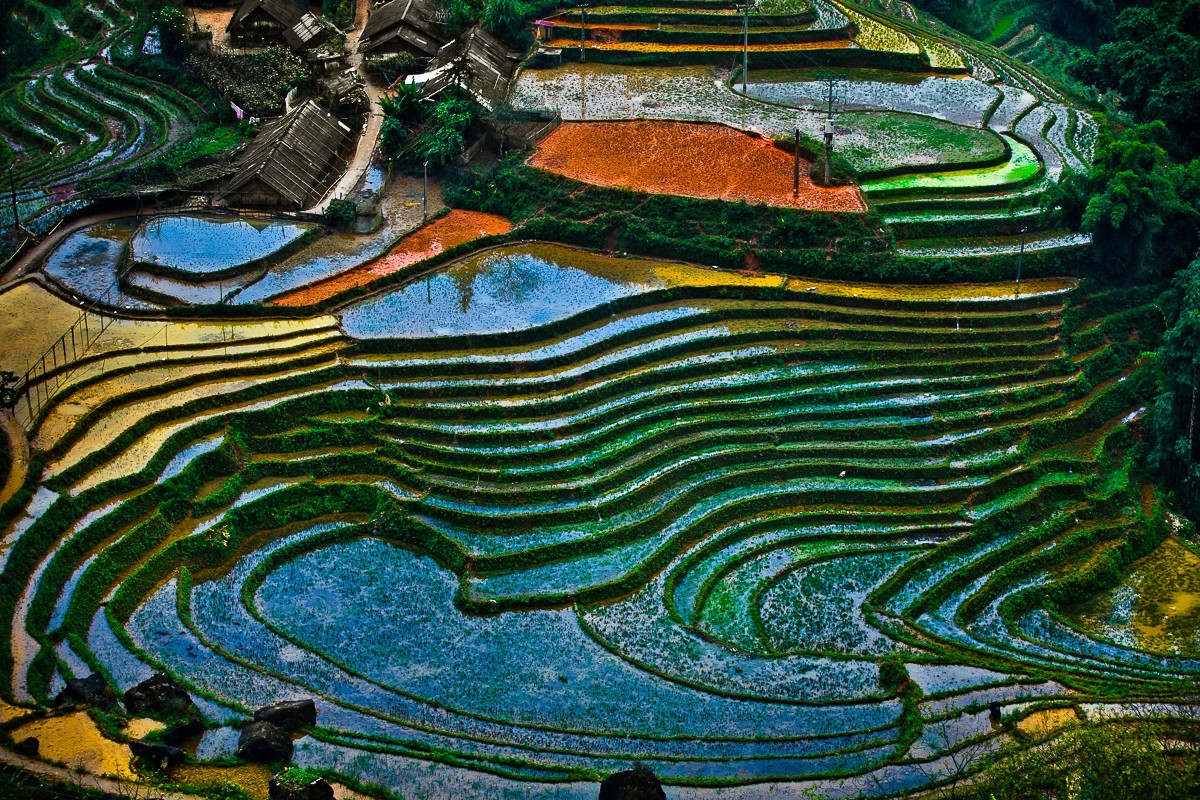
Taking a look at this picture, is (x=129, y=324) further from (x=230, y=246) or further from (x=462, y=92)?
(x=462, y=92)

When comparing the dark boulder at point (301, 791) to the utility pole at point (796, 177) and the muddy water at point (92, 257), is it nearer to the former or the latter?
the muddy water at point (92, 257)

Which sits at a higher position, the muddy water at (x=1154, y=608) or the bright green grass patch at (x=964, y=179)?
the bright green grass patch at (x=964, y=179)

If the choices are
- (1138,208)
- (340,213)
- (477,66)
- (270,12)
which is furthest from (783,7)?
(340,213)

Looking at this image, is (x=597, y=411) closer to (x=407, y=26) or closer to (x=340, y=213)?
(x=340, y=213)

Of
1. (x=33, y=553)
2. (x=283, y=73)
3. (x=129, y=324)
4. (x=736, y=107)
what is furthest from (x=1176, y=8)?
(x=33, y=553)

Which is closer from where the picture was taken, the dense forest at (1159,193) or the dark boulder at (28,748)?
the dark boulder at (28,748)

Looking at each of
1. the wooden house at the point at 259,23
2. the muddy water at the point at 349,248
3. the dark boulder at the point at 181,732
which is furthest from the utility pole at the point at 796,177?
the dark boulder at the point at 181,732

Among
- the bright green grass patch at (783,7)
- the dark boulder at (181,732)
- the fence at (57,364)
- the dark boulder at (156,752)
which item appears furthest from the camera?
the bright green grass patch at (783,7)
